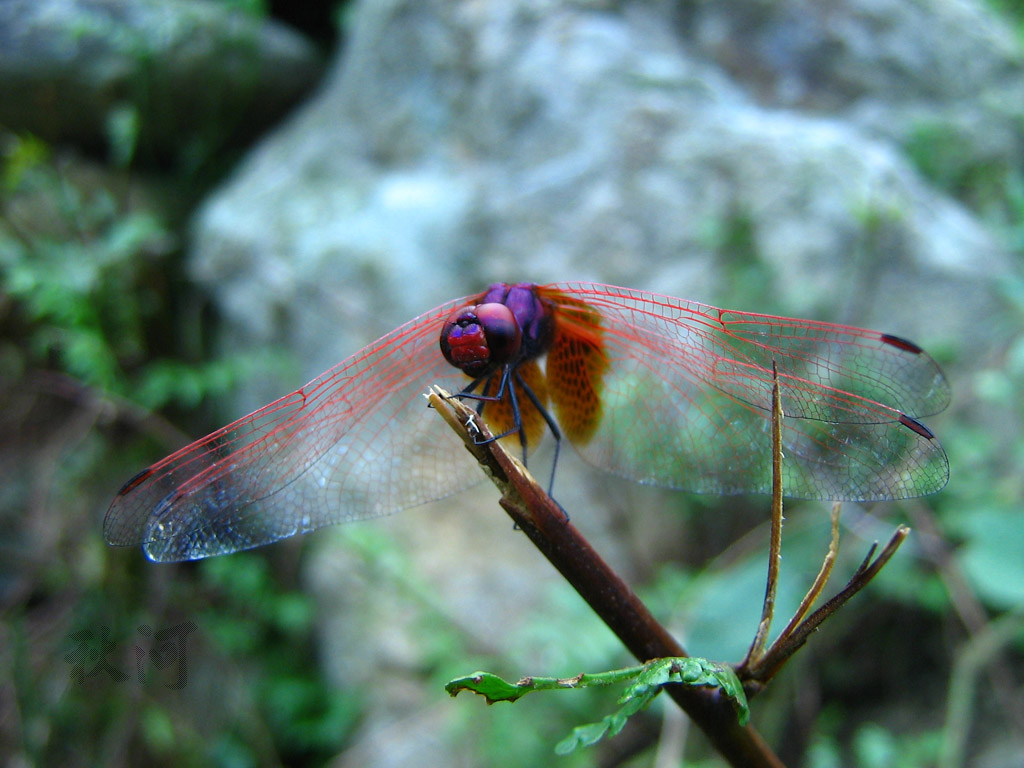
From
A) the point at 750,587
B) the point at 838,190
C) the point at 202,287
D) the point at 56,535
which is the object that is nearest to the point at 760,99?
the point at 838,190

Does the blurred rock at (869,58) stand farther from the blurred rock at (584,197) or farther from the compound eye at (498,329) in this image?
the compound eye at (498,329)

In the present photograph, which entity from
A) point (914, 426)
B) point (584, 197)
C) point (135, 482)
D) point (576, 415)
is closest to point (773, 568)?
point (914, 426)

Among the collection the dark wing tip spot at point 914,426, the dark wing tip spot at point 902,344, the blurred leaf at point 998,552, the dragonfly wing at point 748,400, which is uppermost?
the dark wing tip spot at point 902,344

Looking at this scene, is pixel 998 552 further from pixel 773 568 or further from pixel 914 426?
pixel 773 568

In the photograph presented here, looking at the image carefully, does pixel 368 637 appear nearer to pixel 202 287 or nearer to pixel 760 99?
pixel 202 287

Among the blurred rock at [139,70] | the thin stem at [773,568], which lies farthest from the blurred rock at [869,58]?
the thin stem at [773,568]

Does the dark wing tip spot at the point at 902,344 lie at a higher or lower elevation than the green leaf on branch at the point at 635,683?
higher
